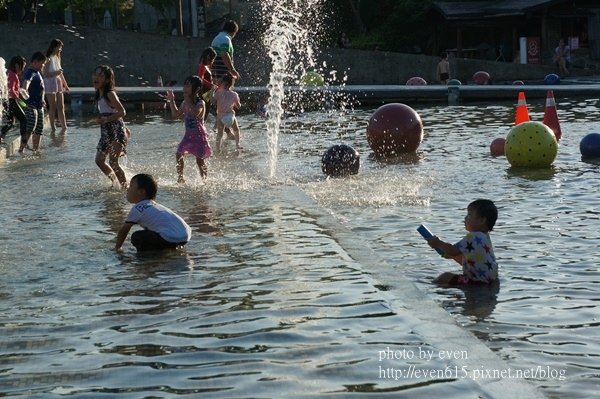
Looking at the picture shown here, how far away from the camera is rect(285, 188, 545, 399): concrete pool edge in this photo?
19.1 feet

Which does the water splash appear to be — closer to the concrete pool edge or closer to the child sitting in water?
the concrete pool edge

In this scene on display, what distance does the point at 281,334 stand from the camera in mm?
6852

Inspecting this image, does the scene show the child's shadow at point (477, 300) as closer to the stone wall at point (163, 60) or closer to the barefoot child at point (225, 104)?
the barefoot child at point (225, 104)

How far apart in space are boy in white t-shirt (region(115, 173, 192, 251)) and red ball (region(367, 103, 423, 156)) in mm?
8251

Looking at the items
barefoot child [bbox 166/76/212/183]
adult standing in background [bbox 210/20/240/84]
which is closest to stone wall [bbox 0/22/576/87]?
adult standing in background [bbox 210/20/240/84]

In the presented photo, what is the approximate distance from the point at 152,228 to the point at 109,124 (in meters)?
4.30

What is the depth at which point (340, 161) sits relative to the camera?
1484 cm

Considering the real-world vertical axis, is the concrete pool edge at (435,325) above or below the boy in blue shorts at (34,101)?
below

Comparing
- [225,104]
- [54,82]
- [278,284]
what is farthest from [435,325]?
[54,82]

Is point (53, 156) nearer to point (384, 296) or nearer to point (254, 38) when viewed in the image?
point (384, 296)

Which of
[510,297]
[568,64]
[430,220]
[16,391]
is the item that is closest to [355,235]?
[430,220]

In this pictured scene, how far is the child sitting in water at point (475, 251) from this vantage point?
848 cm

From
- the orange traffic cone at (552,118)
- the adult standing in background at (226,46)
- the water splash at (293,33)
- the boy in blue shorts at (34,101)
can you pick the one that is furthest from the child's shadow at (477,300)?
the water splash at (293,33)

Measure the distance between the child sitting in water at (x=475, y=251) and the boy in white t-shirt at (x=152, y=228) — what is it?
2175mm
